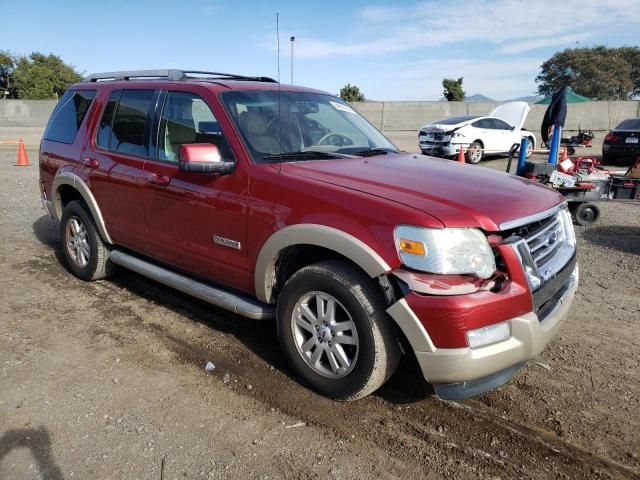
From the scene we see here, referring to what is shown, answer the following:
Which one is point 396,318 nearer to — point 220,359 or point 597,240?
point 220,359

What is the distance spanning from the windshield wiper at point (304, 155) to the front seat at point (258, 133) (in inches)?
2.1

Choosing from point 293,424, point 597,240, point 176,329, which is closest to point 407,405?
point 293,424

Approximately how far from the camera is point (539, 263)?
9.59ft

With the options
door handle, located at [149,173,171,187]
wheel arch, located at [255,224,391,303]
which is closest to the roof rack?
door handle, located at [149,173,171,187]

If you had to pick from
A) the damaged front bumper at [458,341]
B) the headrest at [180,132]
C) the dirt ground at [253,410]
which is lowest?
the dirt ground at [253,410]

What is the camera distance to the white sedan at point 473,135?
1587 cm

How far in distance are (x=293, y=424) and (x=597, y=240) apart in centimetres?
567

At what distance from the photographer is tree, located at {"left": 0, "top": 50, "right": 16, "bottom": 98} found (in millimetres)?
59906

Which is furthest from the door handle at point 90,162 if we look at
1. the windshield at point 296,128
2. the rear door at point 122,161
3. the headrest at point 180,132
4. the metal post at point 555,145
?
the metal post at point 555,145

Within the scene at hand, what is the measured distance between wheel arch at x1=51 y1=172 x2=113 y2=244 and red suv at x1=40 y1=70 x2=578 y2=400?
25mm

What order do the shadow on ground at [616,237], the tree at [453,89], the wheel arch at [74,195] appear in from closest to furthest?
the wheel arch at [74,195] → the shadow on ground at [616,237] → the tree at [453,89]

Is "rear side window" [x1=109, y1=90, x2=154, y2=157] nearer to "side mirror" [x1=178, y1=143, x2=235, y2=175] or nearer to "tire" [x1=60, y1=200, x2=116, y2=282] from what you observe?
"tire" [x1=60, y1=200, x2=116, y2=282]

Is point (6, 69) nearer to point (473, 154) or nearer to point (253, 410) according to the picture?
point (473, 154)

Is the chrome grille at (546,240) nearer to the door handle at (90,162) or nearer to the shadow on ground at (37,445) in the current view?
the shadow on ground at (37,445)
